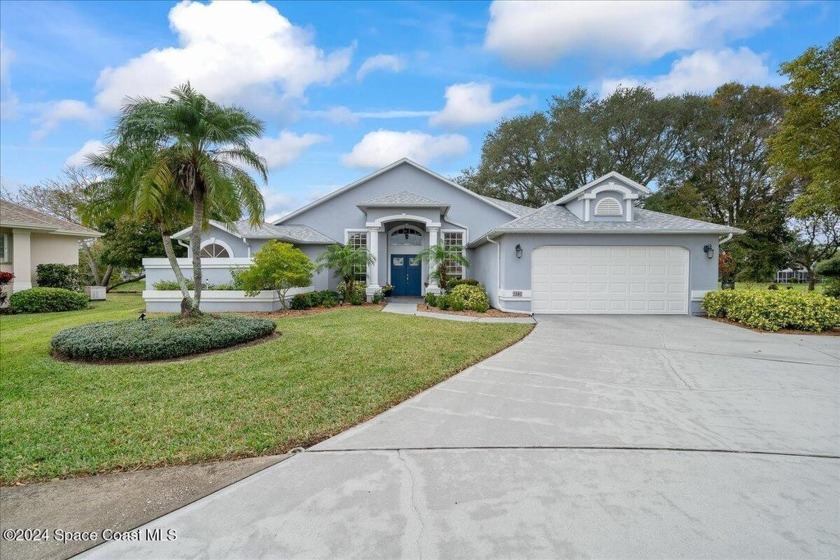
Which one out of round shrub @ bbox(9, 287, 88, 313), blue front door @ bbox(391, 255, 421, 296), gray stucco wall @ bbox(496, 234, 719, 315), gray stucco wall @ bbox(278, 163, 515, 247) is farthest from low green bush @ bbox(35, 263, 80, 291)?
gray stucco wall @ bbox(496, 234, 719, 315)

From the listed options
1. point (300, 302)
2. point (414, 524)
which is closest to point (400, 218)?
point (300, 302)

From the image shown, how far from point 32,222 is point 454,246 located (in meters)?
18.3

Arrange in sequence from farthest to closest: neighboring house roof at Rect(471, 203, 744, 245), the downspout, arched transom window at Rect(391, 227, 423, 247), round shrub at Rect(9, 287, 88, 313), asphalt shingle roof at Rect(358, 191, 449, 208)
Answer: arched transom window at Rect(391, 227, 423, 247), asphalt shingle roof at Rect(358, 191, 449, 208), round shrub at Rect(9, 287, 88, 313), the downspout, neighboring house roof at Rect(471, 203, 744, 245)

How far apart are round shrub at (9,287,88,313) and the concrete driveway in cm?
1722

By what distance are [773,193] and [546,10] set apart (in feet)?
75.9

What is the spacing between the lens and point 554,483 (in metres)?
3.02

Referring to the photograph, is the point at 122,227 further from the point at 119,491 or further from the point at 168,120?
the point at 119,491

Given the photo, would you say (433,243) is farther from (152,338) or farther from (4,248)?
(4,248)

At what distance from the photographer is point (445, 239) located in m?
18.4

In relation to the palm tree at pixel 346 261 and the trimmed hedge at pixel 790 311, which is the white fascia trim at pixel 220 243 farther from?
the trimmed hedge at pixel 790 311

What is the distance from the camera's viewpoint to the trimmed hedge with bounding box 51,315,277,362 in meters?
6.81

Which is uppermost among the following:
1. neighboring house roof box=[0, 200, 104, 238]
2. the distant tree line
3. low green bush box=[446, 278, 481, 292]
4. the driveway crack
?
the distant tree line

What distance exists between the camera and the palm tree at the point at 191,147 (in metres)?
7.99

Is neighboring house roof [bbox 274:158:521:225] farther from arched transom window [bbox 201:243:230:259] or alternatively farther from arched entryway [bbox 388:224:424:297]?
arched entryway [bbox 388:224:424:297]
